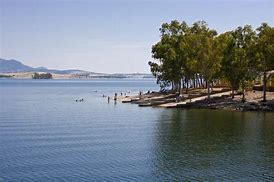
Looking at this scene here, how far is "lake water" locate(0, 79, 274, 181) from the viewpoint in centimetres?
4059

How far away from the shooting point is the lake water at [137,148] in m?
40.6

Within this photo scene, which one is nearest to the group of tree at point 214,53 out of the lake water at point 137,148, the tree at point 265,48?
the tree at point 265,48

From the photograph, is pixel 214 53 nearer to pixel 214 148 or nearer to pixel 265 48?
pixel 265 48

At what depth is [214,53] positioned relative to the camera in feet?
344

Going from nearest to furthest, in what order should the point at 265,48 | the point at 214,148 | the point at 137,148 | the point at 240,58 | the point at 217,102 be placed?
1. the point at 214,148
2. the point at 137,148
3. the point at 265,48
4. the point at 240,58
5. the point at 217,102

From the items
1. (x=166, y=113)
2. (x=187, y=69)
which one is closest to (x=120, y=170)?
(x=166, y=113)

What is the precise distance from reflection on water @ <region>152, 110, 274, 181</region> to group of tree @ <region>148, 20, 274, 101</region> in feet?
58.7

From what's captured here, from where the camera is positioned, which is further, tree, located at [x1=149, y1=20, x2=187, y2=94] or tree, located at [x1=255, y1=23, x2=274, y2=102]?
tree, located at [x1=149, y1=20, x2=187, y2=94]

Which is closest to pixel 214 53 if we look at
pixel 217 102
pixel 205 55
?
pixel 205 55

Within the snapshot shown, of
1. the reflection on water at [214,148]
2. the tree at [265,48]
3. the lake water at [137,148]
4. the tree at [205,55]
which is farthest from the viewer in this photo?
the tree at [205,55]

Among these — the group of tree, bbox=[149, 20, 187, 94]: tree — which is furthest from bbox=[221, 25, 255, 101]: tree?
bbox=[149, 20, 187, 94]: tree

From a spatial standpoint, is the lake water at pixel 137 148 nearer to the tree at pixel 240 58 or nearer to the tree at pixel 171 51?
the tree at pixel 240 58

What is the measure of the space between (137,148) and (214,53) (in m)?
56.8

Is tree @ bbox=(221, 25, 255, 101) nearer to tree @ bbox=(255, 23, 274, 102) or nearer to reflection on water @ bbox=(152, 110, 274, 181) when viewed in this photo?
tree @ bbox=(255, 23, 274, 102)
